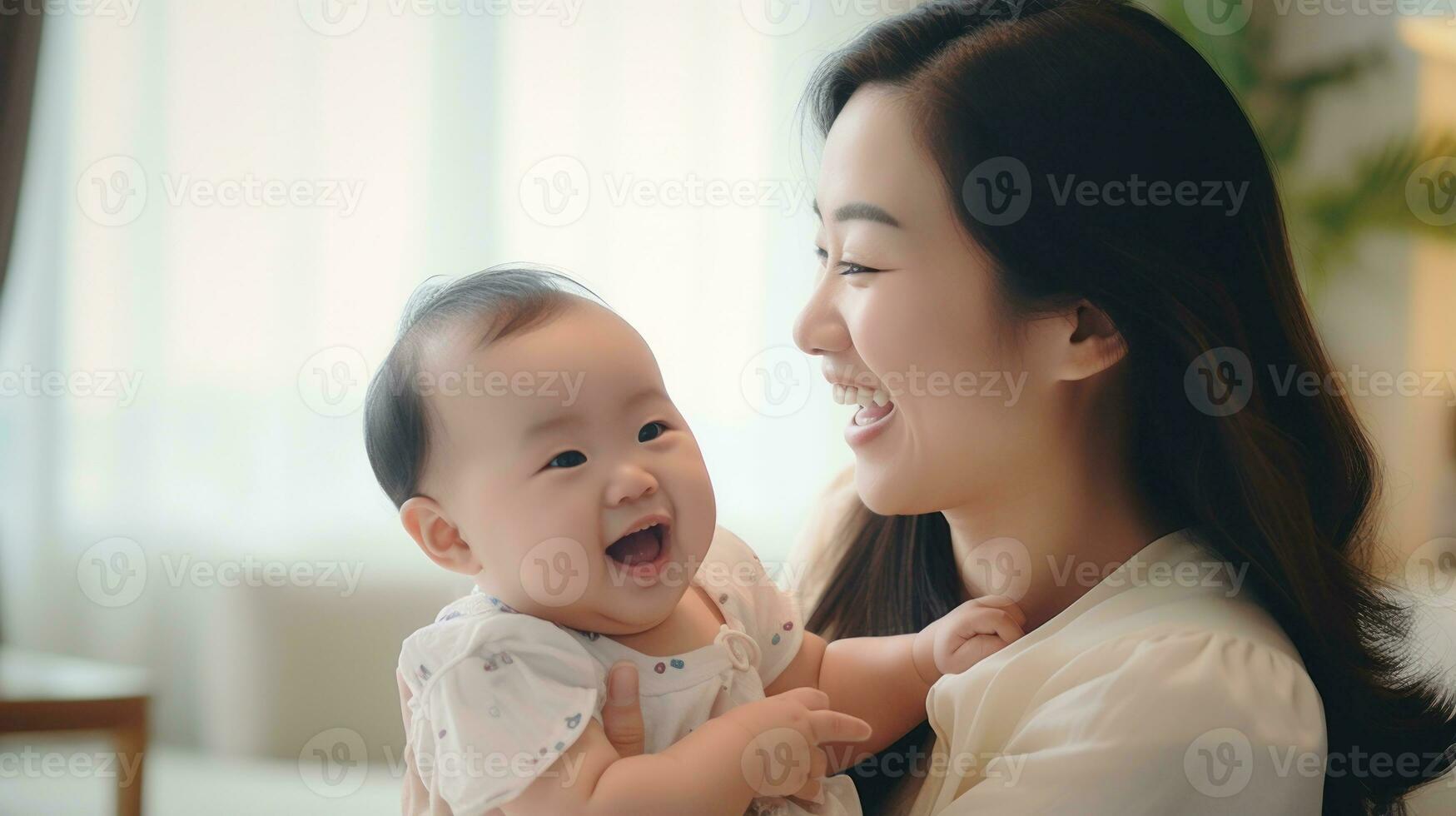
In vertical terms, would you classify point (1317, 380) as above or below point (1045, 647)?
above

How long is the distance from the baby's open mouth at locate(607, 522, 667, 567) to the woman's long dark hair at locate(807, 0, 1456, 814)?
455mm

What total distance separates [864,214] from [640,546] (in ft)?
1.44

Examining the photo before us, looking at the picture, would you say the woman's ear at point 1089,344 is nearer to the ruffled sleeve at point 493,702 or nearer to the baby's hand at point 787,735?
the baby's hand at point 787,735

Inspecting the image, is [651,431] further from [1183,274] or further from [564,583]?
[1183,274]

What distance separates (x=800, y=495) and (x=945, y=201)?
2757 mm

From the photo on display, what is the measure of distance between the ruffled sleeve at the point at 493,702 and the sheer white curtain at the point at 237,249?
255 centimetres

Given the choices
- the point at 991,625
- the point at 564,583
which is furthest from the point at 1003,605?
the point at 564,583

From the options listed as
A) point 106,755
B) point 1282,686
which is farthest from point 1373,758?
point 106,755

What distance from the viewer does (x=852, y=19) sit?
155 inches

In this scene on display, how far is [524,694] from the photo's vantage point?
1.03 metres

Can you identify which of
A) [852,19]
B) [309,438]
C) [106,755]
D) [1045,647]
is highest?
[852,19]

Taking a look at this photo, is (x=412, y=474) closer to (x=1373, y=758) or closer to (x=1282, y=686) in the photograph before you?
(x=1282, y=686)

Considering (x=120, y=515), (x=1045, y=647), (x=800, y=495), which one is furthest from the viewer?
(x=800, y=495)

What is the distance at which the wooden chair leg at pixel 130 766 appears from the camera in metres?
2.65
